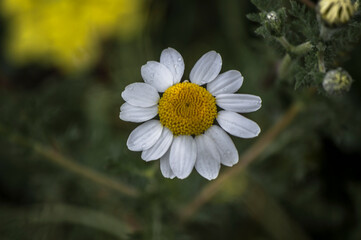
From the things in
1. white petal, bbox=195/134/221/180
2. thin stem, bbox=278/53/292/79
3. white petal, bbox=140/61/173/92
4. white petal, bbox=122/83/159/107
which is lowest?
white petal, bbox=195/134/221/180

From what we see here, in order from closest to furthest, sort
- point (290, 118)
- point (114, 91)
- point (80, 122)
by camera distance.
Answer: point (290, 118), point (114, 91), point (80, 122)

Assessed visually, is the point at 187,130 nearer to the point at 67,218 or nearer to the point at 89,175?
the point at 89,175

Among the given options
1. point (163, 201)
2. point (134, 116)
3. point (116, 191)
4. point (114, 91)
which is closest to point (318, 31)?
point (134, 116)

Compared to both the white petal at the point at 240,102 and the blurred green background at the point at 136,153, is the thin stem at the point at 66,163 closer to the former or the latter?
the blurred green background at the point at 136,153

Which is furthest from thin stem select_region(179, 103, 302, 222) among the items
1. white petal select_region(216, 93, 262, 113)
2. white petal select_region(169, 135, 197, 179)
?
white petal select_region(169, 135, 197, 179)

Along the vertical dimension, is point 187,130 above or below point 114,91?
below

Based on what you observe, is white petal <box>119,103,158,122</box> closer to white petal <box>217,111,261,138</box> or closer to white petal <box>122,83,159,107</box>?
white petal <box>122,83,159,107</box>

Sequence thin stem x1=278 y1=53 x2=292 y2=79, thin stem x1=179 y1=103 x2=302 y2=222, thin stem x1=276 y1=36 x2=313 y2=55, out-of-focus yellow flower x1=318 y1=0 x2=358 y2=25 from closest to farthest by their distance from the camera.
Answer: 1. out-of-focus yellow flower x1=318 y1=0 x2=358 y2=25
2. thin stem x1=276 y1=36 x2=313 y2=55
3. thin stem x1=278 y1=53 x2=292 y2=79
4. thin stem x1=179 y1=103 x2=302 y2=222
